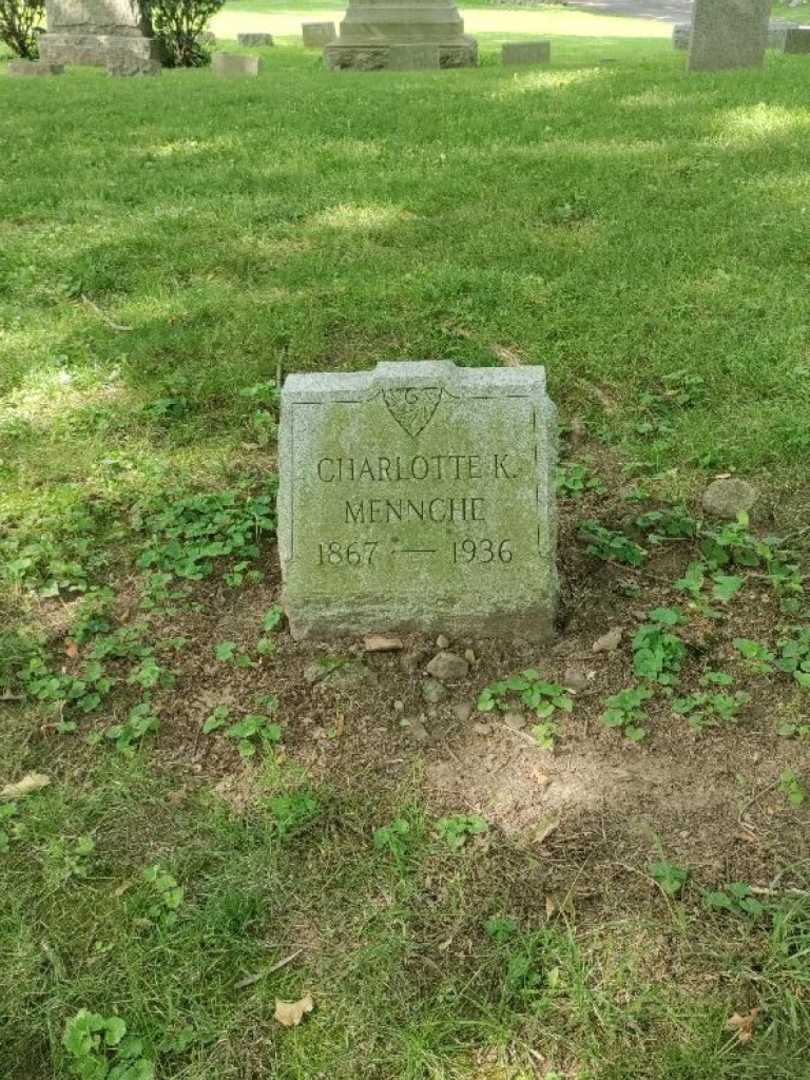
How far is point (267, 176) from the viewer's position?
7.31 m

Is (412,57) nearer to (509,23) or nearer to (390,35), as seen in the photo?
(390,35)

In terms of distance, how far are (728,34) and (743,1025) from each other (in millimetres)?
10653

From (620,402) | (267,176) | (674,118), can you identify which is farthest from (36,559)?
(674,118)

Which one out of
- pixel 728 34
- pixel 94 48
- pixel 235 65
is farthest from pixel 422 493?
pixel 94 48

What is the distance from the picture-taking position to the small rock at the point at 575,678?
121 inches

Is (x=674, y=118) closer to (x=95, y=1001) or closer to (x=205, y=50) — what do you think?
(x=95, y=1001)

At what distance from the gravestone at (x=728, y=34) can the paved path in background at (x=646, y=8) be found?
17.6 meters

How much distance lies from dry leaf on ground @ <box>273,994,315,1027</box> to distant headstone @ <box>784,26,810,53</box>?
14108 millimetres

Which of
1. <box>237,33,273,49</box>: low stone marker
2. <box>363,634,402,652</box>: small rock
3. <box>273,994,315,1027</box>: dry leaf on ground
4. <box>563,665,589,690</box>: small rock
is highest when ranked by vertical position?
<box>237,33,273,49</box>: low stone marker

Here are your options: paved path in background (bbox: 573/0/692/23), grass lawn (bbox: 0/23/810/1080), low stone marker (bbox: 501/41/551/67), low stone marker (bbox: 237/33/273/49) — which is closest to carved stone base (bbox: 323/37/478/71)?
low stone marker (bbox: 501/41/551/67)

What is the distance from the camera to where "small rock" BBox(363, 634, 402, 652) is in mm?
3248

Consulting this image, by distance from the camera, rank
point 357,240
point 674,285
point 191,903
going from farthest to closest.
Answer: point 357,240 → point 674,285 → point 191,903

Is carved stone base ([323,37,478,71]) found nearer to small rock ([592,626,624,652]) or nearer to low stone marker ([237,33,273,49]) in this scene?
low stone marker ([237,33,273,49])

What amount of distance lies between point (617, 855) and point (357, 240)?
451cm
